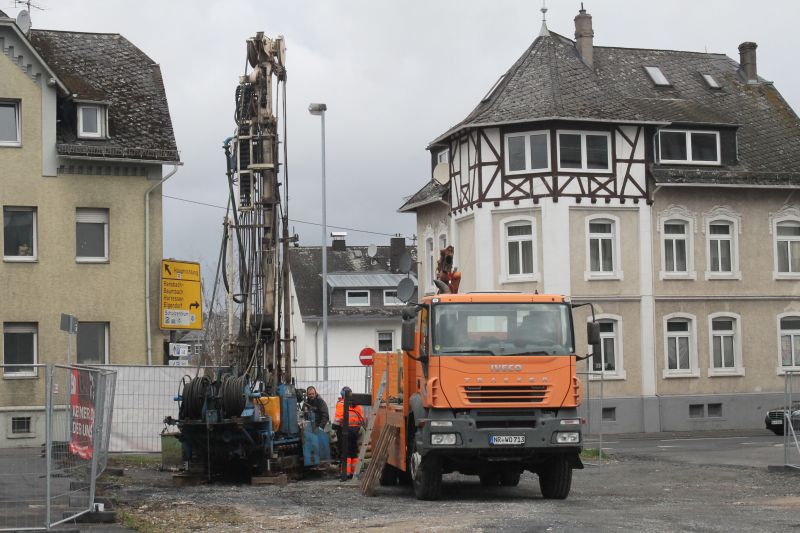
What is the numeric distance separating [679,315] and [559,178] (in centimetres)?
579

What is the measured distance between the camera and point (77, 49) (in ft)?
118

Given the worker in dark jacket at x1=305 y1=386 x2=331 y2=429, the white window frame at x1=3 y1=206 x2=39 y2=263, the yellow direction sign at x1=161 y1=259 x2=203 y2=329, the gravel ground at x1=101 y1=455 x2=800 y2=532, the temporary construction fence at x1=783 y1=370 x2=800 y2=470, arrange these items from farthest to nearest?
the yellow direction sign at x1=161 y1=259 x2=203 y2=329, the white window frame at x1=3 y1=206 x2=39 y2=263, the worker in dark jacket at x1=305 y1=386 x2=331 y2=429, the temporary construction fence at x1=783 y1=370 x2=800 y2=470, the gravel ground at x1=101 y1=455 x2=800 y2=532

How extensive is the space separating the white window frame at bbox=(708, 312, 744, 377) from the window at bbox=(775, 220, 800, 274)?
2337mm

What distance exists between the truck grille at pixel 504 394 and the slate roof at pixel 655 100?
20.9 m

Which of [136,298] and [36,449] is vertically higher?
[136,298]

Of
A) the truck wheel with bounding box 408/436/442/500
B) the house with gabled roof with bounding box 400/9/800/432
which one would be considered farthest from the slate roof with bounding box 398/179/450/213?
the truck wheel with bounding box 408/436/442/500

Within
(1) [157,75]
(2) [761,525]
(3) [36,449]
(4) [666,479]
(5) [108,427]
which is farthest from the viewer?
(1) [157,75]

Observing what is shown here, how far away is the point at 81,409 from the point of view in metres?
13.0

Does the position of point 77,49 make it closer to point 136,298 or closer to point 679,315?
point 136,298

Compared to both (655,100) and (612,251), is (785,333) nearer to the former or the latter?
(612,251)

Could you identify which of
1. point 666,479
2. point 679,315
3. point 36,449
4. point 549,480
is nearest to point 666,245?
point 679,315

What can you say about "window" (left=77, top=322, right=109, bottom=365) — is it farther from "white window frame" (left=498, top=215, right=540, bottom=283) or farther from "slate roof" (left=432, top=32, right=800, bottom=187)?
"slate roof" (left=432, top=32, right=800, bottom=187)

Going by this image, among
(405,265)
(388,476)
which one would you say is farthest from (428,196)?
(388,476)

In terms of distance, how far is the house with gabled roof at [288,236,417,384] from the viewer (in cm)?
6556
